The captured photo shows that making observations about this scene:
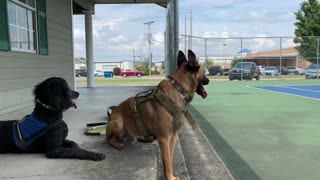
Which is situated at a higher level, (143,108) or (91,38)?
A: (91,38)

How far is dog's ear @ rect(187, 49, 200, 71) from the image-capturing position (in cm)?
320

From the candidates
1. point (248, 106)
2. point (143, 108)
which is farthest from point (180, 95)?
point (248, 106)

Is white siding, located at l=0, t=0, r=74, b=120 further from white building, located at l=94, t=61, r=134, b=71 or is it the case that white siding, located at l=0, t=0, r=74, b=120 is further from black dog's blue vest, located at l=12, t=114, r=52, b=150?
white building, located at l=94, t=61, r=134, b=71

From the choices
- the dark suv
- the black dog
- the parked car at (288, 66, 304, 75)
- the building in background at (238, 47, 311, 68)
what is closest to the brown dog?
the black dog

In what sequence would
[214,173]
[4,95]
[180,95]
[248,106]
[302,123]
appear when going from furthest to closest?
[248,106], [302,123], [4,95], [214,173], [180,95]

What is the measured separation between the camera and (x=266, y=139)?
5875 millimetres

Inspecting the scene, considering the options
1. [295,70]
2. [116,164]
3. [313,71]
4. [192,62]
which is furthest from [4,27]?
[295,70]

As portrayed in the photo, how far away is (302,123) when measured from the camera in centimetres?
736

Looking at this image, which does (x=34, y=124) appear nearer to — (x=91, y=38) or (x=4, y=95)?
(x=4, y=95)

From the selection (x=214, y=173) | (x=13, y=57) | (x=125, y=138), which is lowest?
(x=214, y=173)

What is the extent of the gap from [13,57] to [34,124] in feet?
10.6

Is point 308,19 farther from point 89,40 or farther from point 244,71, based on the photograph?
point 89,40

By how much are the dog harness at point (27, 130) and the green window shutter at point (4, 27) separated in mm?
2610

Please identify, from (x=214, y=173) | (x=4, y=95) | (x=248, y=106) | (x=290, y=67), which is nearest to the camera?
(x=214, y=173)
